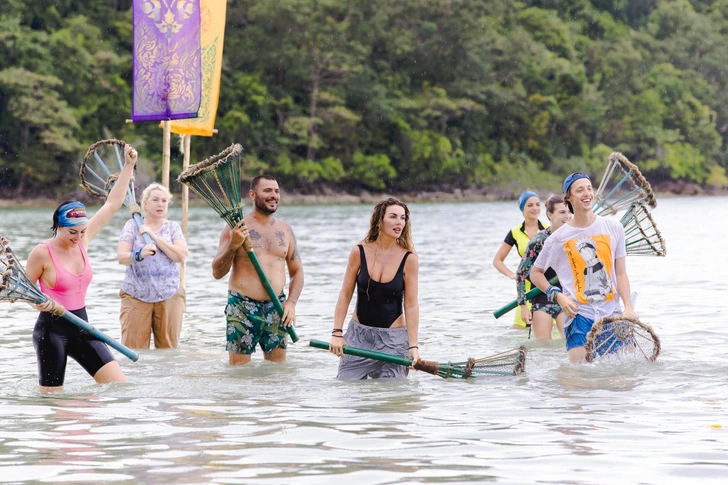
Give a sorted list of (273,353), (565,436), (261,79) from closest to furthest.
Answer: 1. (565,436)
2. (273,353)
3. (261,79)

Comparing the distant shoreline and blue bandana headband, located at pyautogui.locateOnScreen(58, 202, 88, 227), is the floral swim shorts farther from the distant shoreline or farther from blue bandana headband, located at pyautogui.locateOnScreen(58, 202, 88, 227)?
the distant shoreline

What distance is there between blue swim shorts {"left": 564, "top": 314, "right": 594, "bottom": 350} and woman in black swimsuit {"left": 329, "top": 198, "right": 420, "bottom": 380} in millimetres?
1307

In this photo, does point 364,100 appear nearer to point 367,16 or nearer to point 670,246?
point 367,16

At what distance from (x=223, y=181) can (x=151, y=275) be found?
1939 millimetres

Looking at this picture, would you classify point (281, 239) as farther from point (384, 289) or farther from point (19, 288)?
point (19, 288)

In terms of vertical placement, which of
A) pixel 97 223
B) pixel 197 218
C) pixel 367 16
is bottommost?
pixel 197 218

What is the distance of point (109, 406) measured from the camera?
8234 mm

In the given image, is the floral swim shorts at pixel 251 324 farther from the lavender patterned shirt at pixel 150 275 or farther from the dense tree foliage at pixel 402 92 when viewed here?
the dense tree foliage at pixel 402 92

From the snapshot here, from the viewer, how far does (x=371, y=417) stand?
7711mm

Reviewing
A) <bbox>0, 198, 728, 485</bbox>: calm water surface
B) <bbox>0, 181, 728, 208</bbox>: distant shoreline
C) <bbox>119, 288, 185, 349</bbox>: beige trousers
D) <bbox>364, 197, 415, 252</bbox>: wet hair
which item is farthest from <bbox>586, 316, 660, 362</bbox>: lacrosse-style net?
<bbox>0, 181, 728, 208</bbox>: distant shoreline

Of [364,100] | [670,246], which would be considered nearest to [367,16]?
[364,100]

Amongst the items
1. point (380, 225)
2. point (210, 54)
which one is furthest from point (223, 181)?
point (210, 54)

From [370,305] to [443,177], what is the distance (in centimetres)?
6432

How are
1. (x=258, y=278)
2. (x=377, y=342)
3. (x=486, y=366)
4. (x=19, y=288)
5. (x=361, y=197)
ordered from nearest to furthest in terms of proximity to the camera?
1. (x=19, y=288)
2. (x=377, y=342)
3. (x=486, y=366)
4. (x=258, y=278)
5. (x=361, y=197)
